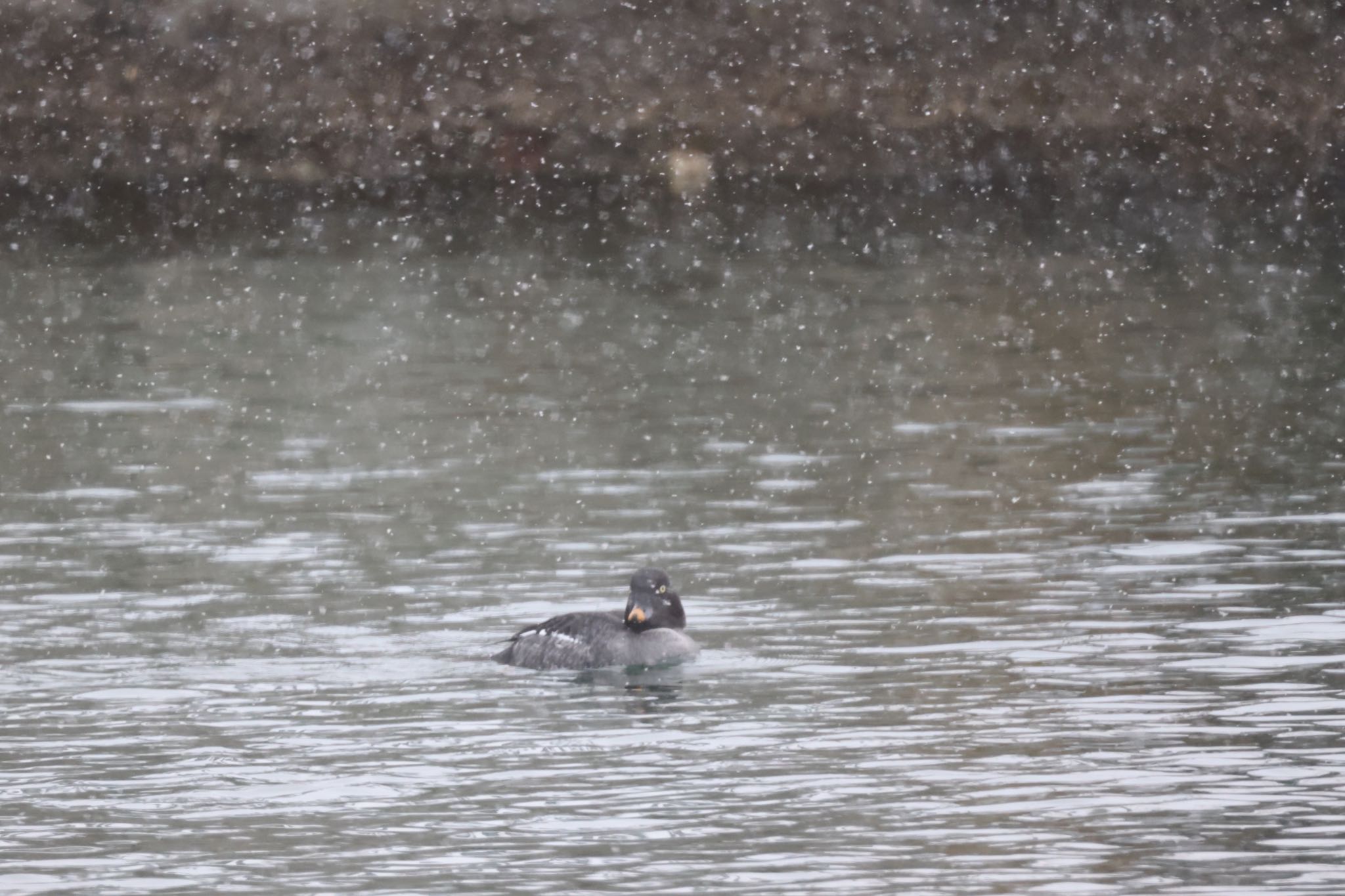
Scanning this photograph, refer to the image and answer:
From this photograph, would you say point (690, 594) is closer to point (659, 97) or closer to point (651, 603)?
point (651, 603)

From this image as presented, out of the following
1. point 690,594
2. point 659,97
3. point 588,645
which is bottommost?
point 588,645

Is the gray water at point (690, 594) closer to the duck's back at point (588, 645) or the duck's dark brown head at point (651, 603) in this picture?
the duck's back at point (588, 645)

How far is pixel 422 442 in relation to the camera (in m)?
25.6

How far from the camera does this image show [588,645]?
16094 mm

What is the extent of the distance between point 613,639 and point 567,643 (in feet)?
0.96

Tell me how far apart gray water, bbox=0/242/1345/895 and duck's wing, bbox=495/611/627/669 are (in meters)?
0.14

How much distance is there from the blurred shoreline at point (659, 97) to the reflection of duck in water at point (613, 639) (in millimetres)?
36753

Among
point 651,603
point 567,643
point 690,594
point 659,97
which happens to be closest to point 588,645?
point 567,643

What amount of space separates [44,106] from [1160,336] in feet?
95.2

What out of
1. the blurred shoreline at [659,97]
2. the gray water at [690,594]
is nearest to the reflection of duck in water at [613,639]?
the gray water at [690,594]

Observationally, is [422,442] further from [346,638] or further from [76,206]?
[76,206]

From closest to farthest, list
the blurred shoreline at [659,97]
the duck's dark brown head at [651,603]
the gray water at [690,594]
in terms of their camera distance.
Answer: the gray water at [690,594]
the duck's dark brown head at [651,603]
the blurred shoreline at [659,97]

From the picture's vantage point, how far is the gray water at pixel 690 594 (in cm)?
1216

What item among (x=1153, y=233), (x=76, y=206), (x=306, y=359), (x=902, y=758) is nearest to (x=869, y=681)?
(x=902, y=758)
